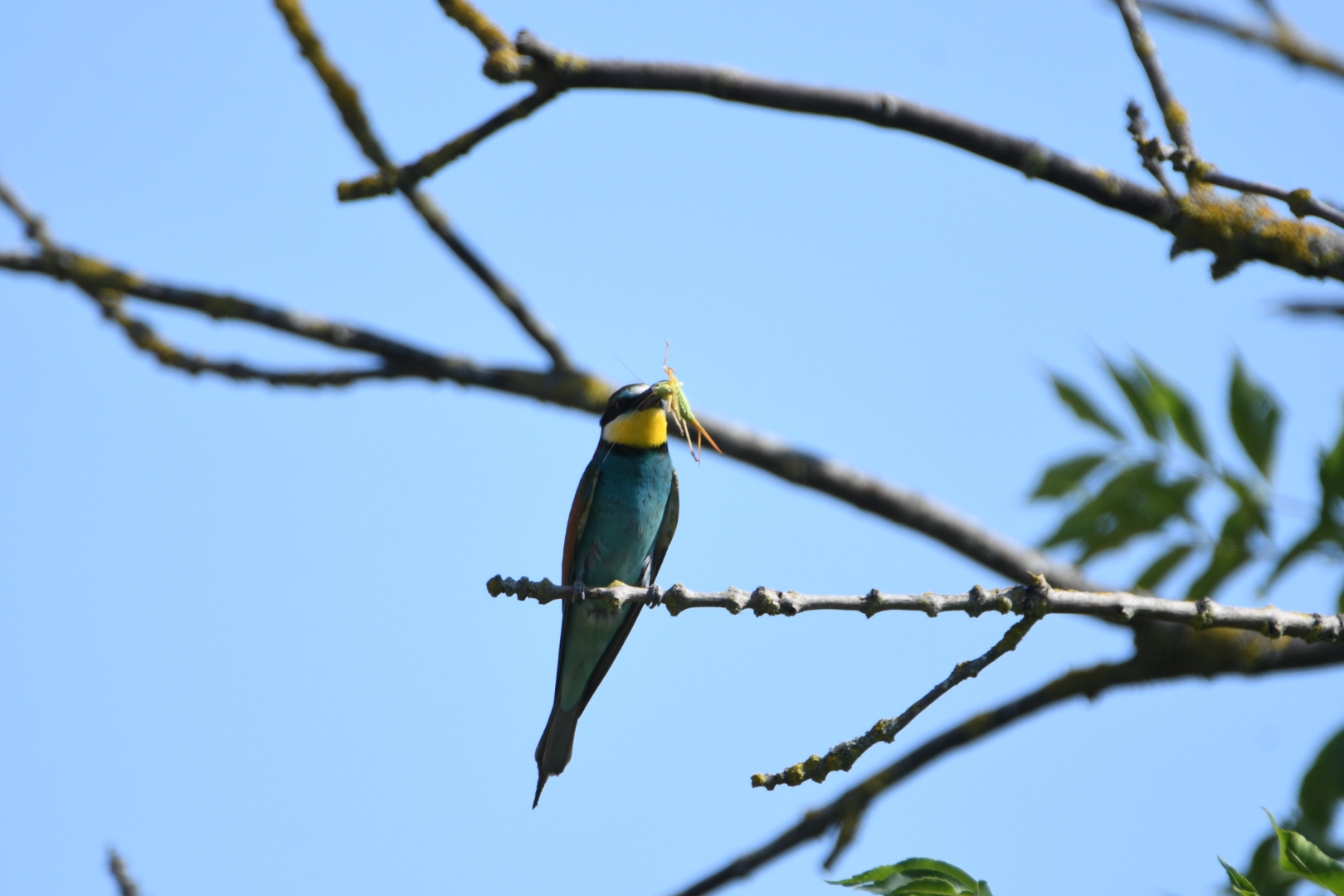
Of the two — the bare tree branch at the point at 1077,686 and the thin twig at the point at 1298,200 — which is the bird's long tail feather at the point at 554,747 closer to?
the bare tree branch at the point at 1077,686

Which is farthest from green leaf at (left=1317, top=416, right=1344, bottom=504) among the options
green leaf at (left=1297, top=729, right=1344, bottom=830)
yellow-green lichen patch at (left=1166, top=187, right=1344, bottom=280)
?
green leaf at (left=1297, top=729, right=1344, bottom=830)

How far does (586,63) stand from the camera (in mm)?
3520

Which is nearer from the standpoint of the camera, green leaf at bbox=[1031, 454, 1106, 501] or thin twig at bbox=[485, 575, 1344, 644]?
thin twig at bbox=[485, 575, 1344, 644]

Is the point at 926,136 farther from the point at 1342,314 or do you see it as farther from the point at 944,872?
the point at 944,872

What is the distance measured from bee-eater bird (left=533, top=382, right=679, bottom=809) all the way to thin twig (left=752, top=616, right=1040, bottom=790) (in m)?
2.73

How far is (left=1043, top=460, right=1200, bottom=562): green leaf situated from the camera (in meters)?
4.59

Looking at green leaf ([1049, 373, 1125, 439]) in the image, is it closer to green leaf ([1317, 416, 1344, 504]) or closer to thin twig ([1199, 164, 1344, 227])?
green leaf ([1317, 416, 1344, 504])

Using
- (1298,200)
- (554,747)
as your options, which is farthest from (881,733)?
(554,747)

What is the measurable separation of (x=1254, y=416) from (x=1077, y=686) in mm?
1360

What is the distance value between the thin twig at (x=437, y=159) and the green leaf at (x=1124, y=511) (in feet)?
8.21

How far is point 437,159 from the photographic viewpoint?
3904mm

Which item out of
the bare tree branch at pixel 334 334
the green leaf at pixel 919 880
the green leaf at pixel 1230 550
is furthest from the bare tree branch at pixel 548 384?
the green leaf at pixel 919 880

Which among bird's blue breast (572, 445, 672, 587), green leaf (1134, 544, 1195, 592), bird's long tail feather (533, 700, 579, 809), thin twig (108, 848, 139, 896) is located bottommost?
thin twig (108, 848, 139, 896)

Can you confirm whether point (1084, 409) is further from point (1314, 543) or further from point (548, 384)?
point (548, 384)
